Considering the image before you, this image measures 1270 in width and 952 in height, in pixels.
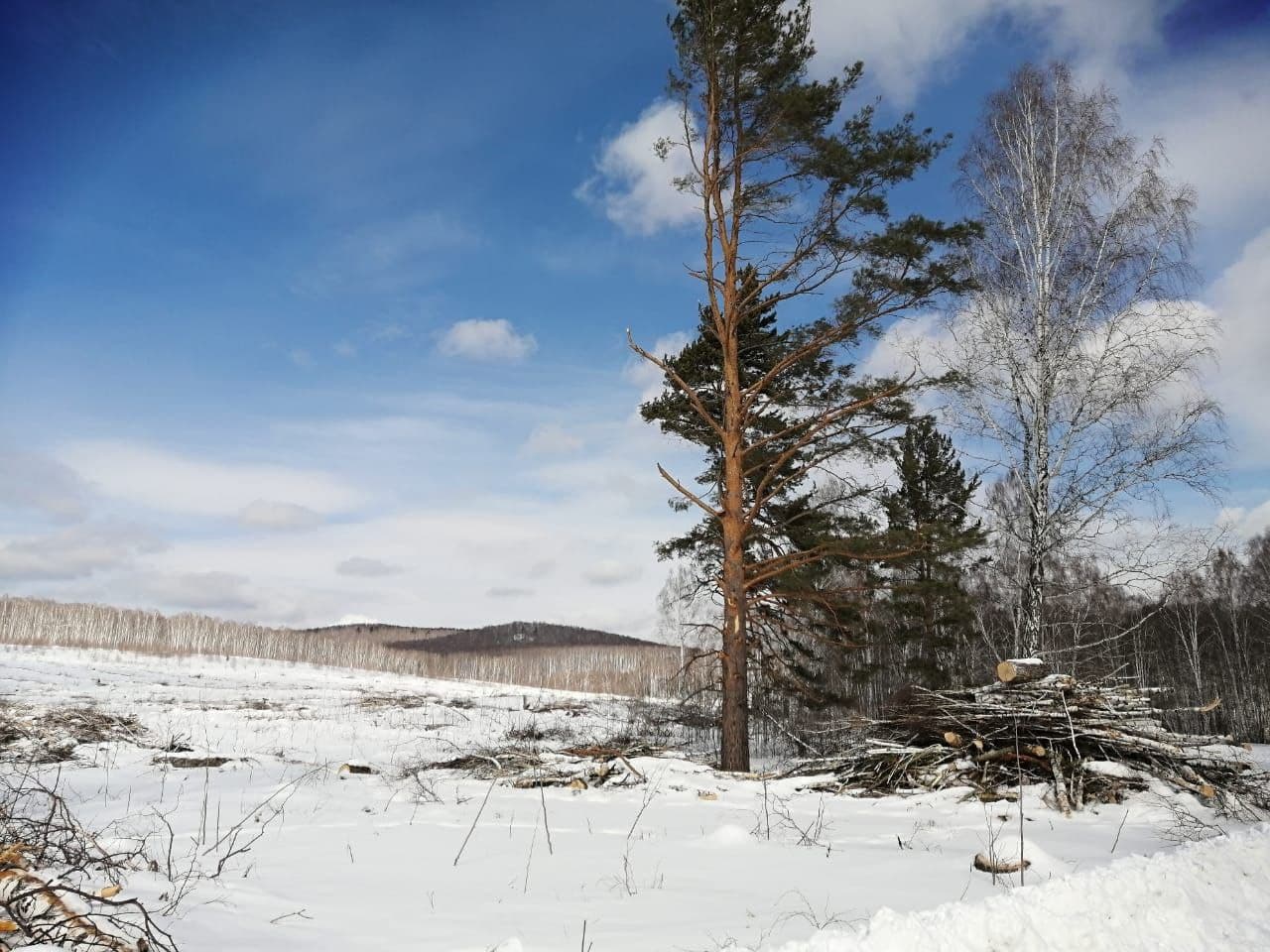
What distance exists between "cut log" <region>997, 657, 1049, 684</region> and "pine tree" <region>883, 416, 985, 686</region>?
12.1ft

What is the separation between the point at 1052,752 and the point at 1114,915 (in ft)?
Result: 13.6

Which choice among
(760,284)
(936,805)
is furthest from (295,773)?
(760,284)

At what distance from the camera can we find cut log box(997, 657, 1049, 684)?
8.07 metres

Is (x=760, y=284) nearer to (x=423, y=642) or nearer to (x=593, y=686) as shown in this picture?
(x=593, y=686)

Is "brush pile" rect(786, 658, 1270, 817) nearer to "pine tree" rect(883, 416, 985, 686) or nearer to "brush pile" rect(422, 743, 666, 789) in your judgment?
"brush pile" rect(422, 743, 666, 789)

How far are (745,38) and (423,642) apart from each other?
397 feet

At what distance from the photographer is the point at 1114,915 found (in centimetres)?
314

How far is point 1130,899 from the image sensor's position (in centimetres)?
326

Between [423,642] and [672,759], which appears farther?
[423,642]

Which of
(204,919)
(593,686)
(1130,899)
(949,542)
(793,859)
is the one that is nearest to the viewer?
(204,919)

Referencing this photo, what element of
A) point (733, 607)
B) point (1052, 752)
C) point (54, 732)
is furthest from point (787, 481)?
point (54, 732)

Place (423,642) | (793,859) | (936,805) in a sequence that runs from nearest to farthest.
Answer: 1. (793,859)
2. (936,805)
3. (423,642)

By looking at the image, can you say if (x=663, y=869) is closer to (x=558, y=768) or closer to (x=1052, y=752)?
(x=558, y=768)

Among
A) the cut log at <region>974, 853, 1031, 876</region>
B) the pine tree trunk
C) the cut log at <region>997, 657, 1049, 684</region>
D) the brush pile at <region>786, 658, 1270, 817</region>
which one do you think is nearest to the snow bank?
the cut log at <region>974, 853, 1031, 876</region>
